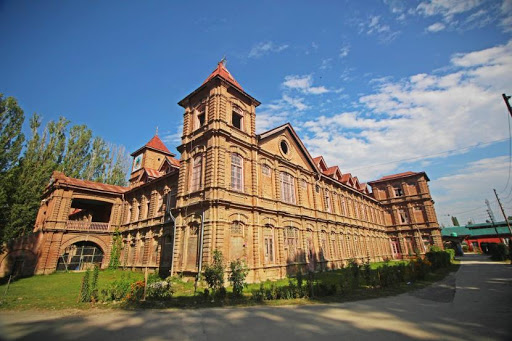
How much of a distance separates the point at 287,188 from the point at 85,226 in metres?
22.2

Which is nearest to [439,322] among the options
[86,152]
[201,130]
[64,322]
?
[64,322]

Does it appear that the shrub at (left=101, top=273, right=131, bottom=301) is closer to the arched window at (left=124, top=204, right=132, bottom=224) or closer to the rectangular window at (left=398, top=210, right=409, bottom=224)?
the arched window at (left=124, top=204, right=132, bottom=224)

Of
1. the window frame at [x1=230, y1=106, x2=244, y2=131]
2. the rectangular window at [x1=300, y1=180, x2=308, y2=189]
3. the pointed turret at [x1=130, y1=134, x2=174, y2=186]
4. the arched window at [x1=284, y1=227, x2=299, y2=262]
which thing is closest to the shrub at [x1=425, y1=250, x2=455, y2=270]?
the arched window at [x1=284, y1=227, x2=299, y2=262]

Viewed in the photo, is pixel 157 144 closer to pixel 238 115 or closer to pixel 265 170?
pixel 238 115

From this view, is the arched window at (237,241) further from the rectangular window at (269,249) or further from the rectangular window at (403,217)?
the rectangular window at (403,217)

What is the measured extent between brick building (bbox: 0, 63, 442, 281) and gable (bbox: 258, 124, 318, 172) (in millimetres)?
111

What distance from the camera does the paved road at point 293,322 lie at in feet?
19.7

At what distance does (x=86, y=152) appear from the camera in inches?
1507

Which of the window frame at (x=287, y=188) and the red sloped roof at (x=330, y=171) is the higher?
the red sloped roof at (x=330, y=171)

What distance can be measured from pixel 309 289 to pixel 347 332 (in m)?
5.23

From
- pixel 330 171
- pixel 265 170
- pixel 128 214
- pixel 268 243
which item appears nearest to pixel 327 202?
pixel 330 171

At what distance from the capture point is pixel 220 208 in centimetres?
1523

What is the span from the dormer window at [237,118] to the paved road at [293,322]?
1413cm

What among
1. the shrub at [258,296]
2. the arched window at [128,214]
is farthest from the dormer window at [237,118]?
the arched window at [128,214]
